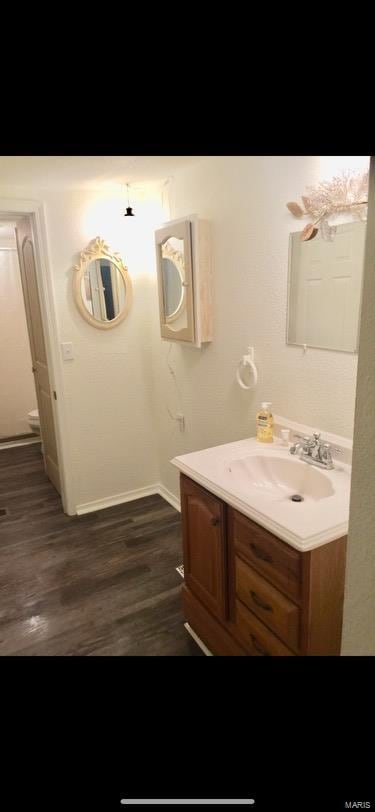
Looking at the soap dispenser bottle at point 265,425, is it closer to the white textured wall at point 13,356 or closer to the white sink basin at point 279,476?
the white sink basin at point 279,476

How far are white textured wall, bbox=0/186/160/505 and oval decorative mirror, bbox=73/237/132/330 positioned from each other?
53 millimetres

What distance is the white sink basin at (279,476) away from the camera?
63.1 inches

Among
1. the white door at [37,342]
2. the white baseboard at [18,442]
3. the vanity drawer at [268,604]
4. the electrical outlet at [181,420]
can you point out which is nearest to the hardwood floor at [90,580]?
the white door at [37,342]

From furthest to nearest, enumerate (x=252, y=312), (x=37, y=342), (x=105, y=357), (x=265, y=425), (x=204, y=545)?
(x=37, y=342) < (x=105, y=357) < (x=252, y=312) < (x=265, y=425) < (x=204, y=545)

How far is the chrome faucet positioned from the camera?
1.62 metres

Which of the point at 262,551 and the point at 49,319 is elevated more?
→ the point at 49,319

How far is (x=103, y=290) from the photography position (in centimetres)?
299

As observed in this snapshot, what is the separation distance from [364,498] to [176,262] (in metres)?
2.16

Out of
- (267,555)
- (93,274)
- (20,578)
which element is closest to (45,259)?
(93,274)

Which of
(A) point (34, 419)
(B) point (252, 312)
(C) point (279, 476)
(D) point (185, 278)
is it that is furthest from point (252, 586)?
(A) point (34, 419)

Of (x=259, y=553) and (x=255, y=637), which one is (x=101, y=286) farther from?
(x=255, y=637)

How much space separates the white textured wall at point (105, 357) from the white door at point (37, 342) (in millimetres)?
248
